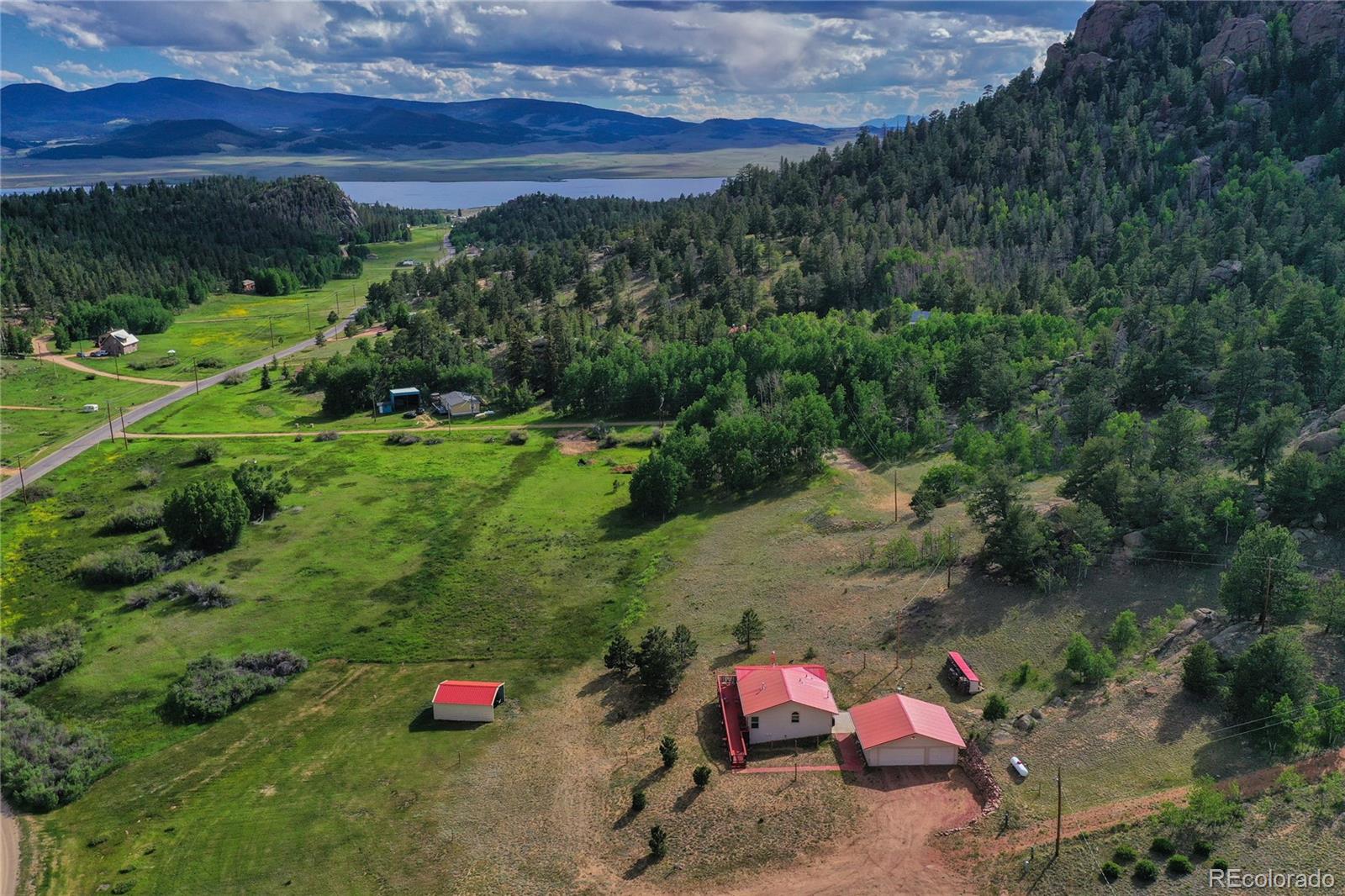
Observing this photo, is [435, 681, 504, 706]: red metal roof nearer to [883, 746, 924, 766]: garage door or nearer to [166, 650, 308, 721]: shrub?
[166, 650, 308, 721]: shrub

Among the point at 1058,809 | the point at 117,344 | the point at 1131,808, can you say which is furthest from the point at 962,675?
the point at 117,344

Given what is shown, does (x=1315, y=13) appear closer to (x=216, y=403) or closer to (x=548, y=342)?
(x=548, y=342)

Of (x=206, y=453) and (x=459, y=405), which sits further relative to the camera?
(x=459, y=405)

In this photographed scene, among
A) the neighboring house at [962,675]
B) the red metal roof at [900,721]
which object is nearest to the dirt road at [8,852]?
the red metal roof at [900,721]

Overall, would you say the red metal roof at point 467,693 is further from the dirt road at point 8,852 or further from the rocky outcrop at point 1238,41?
the rocky outcrop at point 1238,41

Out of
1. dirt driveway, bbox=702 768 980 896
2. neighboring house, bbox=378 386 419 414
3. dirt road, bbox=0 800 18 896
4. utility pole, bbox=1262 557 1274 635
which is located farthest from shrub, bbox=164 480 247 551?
utility pole, bbox=1262 557 1274 635

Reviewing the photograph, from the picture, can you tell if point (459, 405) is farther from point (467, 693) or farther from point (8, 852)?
point (8, 852)

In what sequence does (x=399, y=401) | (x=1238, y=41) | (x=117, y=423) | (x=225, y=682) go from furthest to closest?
(x=1238, y=41) → (x=399, y=401) → (x=117, y=423) → (x=225, y=682)
